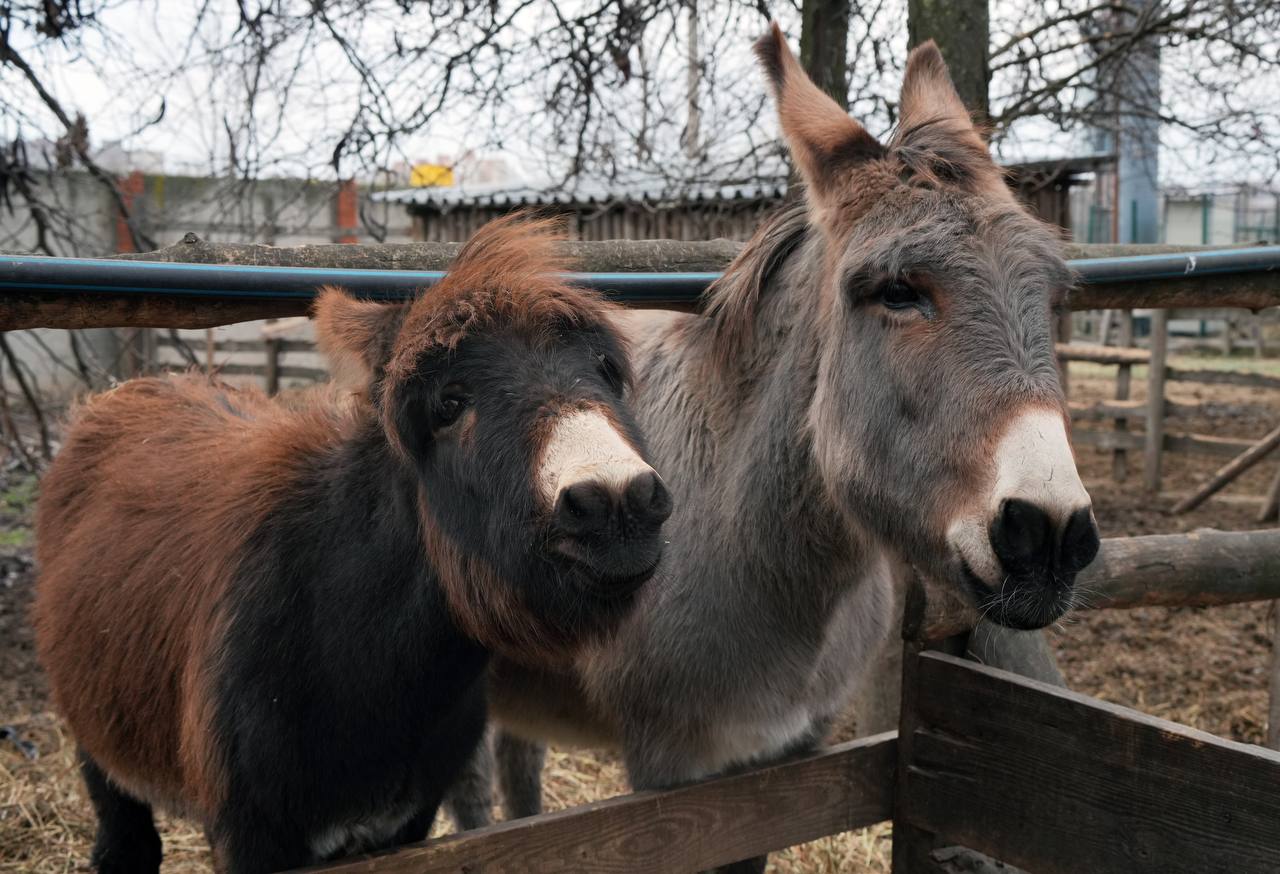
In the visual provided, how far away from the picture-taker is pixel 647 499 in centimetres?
197

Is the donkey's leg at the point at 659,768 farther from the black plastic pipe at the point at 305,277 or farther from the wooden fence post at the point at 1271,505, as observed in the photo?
the wooden fence post at the point at 1271,505

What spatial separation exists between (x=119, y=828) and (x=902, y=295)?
3.09 metres

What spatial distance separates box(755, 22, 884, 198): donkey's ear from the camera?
2605 millimetres

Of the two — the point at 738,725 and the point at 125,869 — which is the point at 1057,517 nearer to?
the point at 738,725

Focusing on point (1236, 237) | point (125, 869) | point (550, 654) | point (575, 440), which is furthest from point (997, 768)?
point (1236, 237)

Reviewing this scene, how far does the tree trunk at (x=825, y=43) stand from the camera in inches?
199

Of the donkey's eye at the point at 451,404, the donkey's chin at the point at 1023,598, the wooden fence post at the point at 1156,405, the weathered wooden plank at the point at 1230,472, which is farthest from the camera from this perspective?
the wooden fence post at the point at 1156,405

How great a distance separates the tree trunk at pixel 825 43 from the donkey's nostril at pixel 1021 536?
11.6 feet

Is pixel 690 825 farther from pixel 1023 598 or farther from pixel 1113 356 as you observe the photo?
pixel 1113 356

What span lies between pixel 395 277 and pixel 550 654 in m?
1.07

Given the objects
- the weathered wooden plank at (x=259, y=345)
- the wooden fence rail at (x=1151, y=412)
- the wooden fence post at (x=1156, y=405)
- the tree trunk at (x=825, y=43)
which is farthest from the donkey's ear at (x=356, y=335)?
the weathered wooden plank at (x=259, y=345)

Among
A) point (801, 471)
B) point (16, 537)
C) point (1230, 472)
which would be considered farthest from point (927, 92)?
point (16, 537)

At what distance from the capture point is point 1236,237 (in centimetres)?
2984

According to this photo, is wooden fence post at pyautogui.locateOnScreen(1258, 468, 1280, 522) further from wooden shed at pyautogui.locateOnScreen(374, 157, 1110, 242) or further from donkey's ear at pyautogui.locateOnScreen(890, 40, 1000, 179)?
donkey's ear at pyautogui.locateOnScreen(890, 40, 1000, 179)
